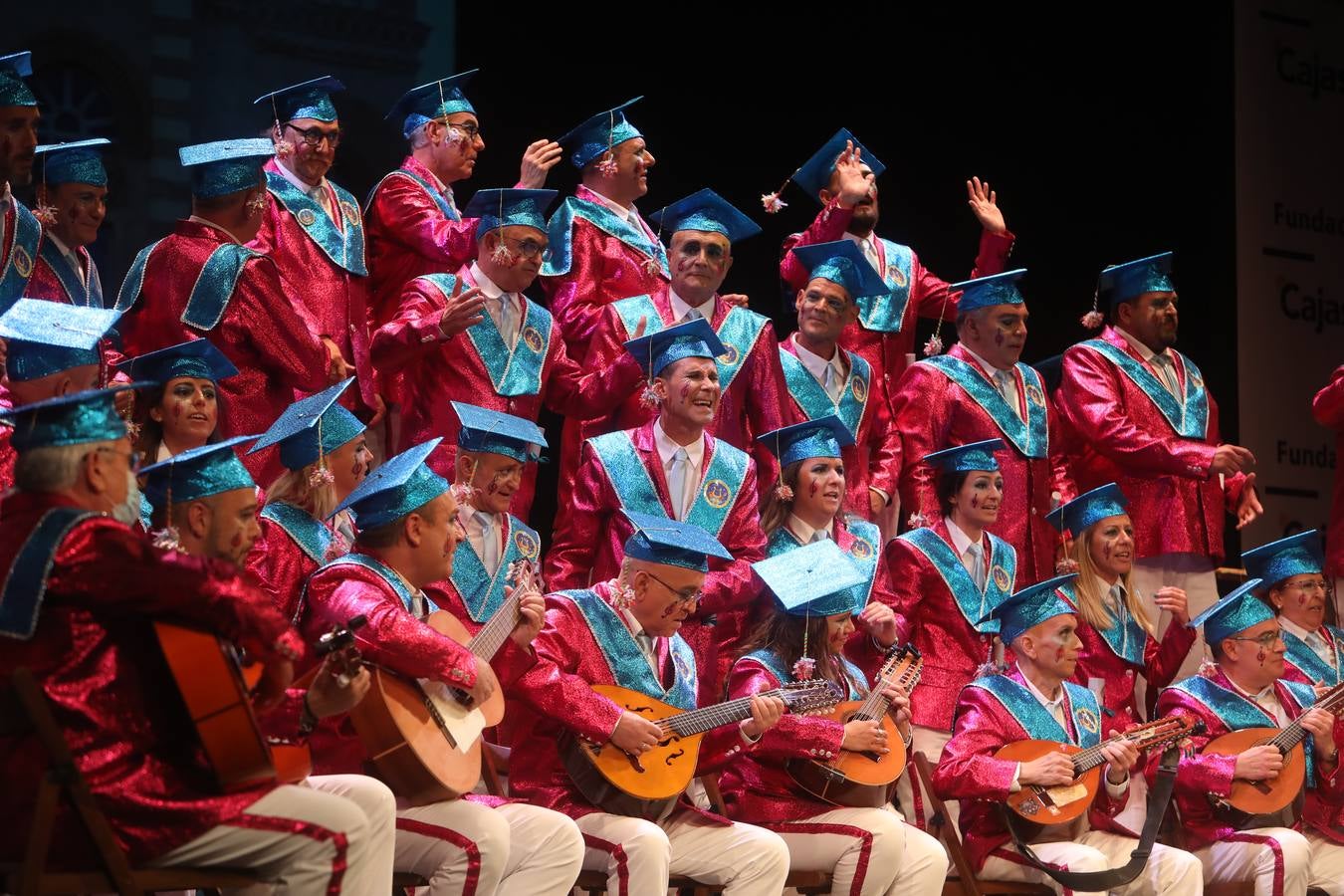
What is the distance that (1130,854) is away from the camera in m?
5.40

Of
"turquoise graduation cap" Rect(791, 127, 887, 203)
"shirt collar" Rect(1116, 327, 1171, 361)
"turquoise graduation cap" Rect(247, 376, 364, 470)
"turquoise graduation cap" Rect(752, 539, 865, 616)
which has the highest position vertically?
"turquoise graduation cap" Rect(791, 127, 887, 203)

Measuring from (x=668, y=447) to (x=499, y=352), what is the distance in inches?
25.8

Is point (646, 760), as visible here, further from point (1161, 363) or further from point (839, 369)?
point (1161, 363)

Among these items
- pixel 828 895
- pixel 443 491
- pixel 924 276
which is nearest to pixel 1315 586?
pixel 924 276

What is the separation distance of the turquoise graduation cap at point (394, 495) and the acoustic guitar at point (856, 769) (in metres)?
1.43

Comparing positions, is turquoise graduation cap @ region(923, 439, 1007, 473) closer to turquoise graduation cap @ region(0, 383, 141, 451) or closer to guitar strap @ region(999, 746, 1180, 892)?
guitar strap @ region(999, 746, 1180, 892)

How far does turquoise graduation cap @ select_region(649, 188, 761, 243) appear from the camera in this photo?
6.31 meters

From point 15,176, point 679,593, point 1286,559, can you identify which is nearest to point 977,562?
point 1286,559

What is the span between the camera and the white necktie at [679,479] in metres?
5.59

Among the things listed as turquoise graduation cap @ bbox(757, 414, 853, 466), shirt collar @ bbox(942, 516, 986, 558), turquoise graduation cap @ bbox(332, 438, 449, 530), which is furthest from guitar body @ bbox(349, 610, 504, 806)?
shirt collar @ bbox(942, 516, 986, 558)

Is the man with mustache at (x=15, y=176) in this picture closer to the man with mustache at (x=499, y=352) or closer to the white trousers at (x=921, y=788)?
the man with mustache at (x=499, y=352)

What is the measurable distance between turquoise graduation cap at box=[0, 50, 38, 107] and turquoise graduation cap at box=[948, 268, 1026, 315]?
11.4 feet

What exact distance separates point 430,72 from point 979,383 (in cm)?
241

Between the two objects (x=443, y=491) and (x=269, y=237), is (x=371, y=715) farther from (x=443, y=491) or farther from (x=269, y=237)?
(x=269, y=237)
